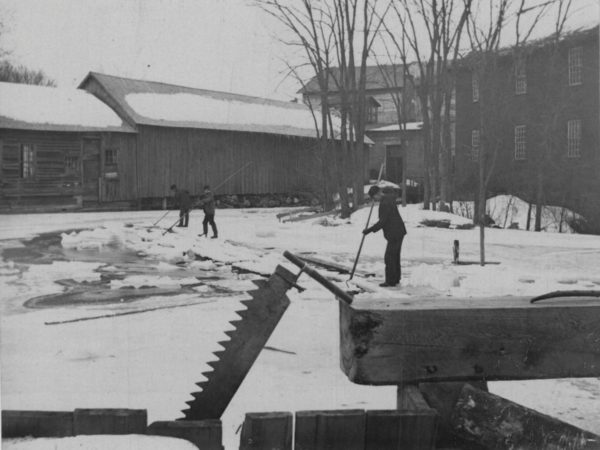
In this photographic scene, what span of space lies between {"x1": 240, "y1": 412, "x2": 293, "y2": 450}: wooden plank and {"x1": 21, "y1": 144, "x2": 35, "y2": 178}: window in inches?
828

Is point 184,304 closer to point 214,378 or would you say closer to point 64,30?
point 64,30

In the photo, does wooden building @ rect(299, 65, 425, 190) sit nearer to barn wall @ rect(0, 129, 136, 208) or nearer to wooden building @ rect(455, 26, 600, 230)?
wooden building @ rect(455, 26, 600, 230)

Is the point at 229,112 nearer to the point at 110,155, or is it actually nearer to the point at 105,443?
the point at 110,155

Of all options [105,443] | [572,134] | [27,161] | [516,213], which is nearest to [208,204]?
[516,213]

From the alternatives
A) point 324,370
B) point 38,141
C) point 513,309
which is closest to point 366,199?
point 324,370

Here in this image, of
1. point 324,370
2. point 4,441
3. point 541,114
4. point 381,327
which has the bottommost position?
point 324,370

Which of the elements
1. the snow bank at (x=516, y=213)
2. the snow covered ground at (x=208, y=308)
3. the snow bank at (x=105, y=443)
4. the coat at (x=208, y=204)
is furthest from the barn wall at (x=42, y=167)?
the snow bank at (x=105, y=443)

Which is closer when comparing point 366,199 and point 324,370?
point 324,370

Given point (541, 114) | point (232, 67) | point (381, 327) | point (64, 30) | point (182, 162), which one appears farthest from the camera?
point (182, 162)

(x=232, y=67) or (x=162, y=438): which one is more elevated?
(x=232, y=67)

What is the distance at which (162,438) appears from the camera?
217cm

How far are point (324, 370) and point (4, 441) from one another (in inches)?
107

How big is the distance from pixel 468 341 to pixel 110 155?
Result: 22517 mm

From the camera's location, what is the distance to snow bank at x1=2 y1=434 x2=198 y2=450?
2.12 metres
